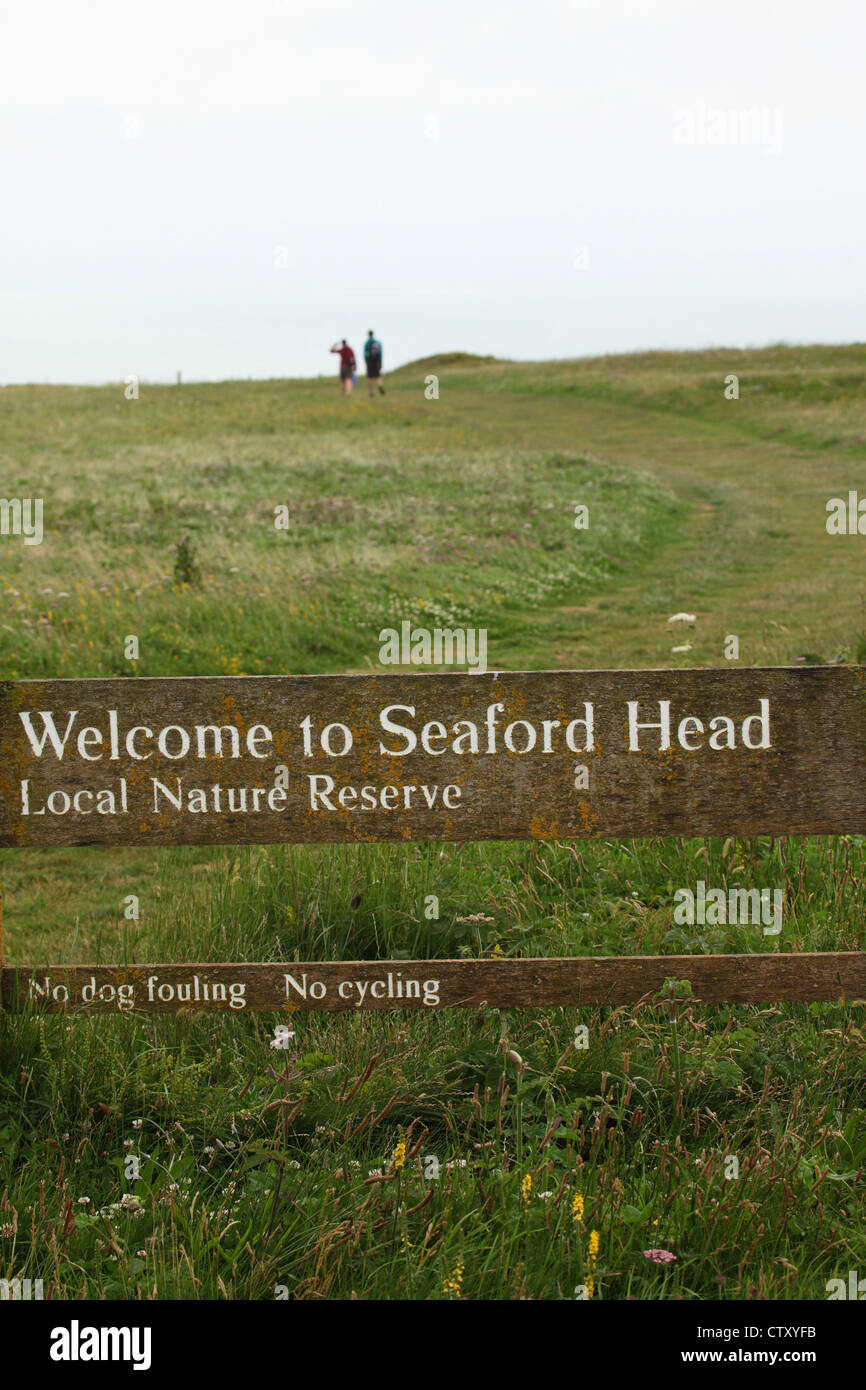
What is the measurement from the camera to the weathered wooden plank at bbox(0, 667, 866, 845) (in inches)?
122

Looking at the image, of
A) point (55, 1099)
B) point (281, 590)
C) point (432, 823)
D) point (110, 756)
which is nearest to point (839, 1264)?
point (432, 823)

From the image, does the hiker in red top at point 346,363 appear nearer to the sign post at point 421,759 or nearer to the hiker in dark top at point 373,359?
the hiker in dark top at point 373,359

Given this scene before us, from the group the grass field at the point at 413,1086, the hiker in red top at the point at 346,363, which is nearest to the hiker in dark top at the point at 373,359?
the hiker in red top at the point at 346,363

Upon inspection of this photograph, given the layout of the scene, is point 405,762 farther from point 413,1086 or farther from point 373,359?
Result: point 373,359

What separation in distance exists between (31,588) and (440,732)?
9.50 m

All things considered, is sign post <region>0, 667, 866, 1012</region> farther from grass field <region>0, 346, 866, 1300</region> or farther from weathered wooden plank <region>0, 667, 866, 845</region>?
grass field <region>0, 346, 866, 1300</region>

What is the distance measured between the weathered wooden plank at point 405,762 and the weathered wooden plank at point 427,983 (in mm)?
390

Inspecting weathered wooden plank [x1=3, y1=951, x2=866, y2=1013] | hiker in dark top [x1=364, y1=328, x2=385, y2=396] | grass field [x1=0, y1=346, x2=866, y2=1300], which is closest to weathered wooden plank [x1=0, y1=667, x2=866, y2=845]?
weathered wooden plank [x1=3, y1=951, x2=866, y2=1013]

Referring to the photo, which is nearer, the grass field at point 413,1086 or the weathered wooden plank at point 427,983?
the grass field at point 413,1086

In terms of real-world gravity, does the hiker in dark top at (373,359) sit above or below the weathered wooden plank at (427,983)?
above

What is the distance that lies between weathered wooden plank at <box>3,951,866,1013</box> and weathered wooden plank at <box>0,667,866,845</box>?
15.4 inches

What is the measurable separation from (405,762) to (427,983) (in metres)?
0.64

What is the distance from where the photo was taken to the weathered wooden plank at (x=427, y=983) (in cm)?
314

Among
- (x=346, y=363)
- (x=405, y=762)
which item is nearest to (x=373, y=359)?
(x=346, y=363)
